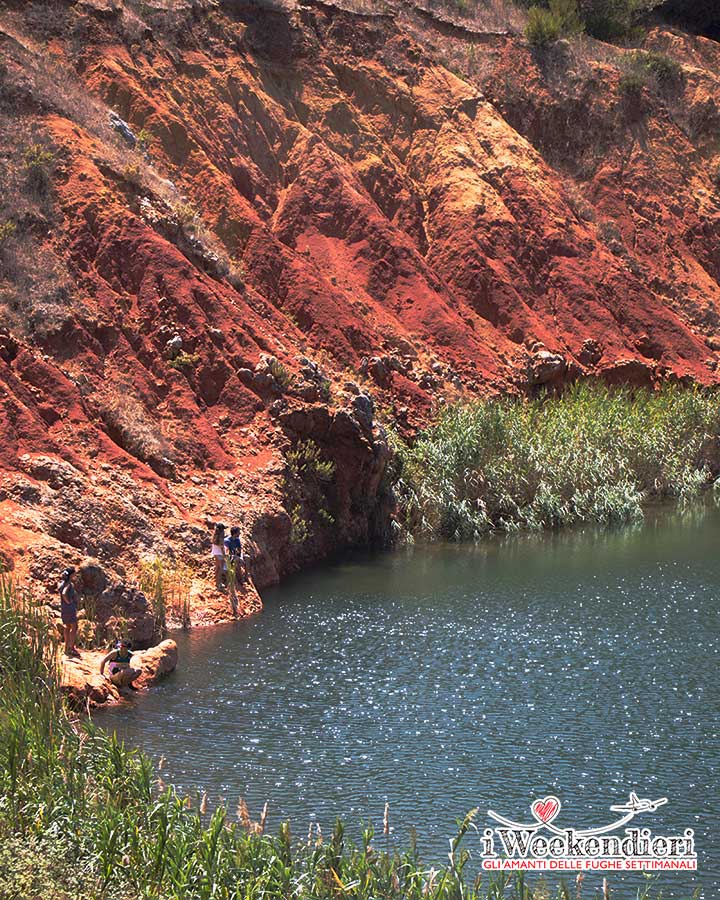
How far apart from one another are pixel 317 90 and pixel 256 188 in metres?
5.73

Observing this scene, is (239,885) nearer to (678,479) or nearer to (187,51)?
(678,479)

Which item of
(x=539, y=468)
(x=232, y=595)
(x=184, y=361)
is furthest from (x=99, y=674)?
(x=539, y=468)

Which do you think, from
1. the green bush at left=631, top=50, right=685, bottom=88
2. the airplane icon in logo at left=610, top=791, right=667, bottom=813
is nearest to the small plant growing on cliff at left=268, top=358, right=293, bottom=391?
the airplane icon in logo at left=610, top=791, right=667, bottom=813

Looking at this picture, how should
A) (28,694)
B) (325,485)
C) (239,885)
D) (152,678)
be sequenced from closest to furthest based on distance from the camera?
1. (239,885)
2. (28,694)
3. (152,678)
4. (325,485)

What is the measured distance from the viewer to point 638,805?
11125mm

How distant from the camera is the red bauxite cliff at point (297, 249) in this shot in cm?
2214

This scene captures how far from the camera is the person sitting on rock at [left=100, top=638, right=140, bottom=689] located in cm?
1504

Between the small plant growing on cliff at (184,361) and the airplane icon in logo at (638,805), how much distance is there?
1565 cm

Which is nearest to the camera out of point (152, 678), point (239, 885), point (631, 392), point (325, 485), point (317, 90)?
point (239, 885)

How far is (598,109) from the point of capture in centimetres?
4375

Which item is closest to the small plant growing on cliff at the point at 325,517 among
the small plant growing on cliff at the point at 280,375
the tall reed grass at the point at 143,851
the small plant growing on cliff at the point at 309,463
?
the small plant growing on cliff at the point at 309,463

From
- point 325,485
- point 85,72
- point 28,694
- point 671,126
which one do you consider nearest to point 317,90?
point 85,72

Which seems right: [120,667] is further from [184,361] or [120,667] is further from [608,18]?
[608,18]

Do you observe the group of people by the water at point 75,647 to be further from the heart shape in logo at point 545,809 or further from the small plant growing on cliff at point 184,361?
the small plant growing on cliff at point 184,361
